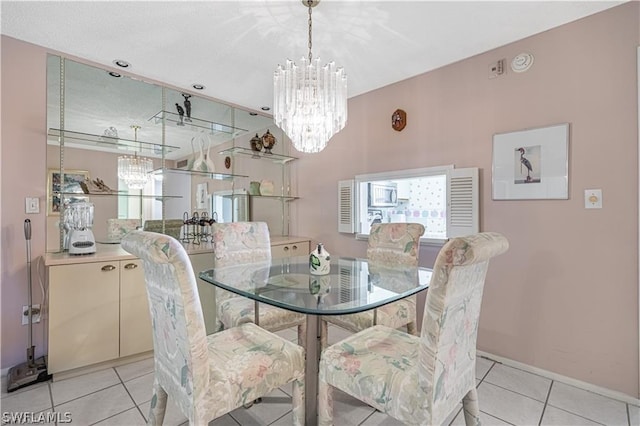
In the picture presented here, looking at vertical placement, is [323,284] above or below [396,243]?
below

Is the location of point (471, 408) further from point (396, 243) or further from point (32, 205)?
point (32, 205)

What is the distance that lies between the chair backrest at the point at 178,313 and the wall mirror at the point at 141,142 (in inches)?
72.5

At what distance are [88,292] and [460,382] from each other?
2447 millimetres

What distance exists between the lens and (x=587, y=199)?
6.43 feet

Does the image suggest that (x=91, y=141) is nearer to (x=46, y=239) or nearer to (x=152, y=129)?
(x=152, y=129)

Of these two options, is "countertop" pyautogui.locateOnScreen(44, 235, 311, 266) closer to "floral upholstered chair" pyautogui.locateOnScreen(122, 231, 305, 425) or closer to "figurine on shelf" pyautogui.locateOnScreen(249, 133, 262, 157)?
"floral upholstered chair" pyautogui.locateOnScreen(122, 231, 305, 425)

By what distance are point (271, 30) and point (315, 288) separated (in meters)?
1.82

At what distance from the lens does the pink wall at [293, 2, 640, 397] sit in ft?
6.07

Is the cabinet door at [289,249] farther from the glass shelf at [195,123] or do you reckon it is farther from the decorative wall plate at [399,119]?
the decorative wall plate at [399,119]

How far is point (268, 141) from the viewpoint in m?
3.77

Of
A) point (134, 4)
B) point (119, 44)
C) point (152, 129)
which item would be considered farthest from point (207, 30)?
point (152, 129)

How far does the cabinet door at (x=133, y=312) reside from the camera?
2314 mm

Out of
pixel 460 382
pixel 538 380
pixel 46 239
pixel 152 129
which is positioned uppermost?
pixel 152 129

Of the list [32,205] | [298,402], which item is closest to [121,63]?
[32,205]
